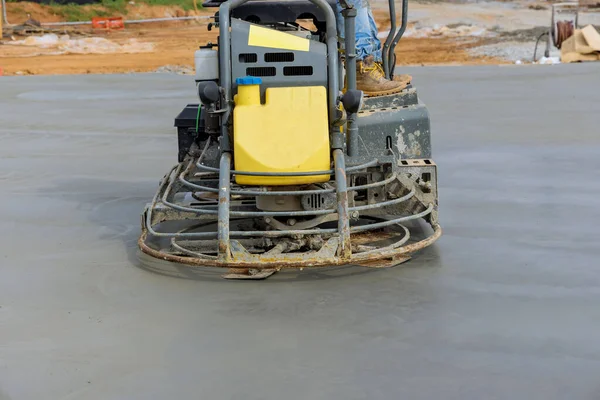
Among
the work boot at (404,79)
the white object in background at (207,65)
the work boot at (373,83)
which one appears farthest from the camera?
the work boot at (404,79)

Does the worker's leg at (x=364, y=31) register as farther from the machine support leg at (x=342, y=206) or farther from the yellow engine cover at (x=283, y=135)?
the machine support leg at (x=342, y=206)

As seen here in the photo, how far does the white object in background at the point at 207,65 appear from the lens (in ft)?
15.2

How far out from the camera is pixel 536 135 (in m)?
8.11

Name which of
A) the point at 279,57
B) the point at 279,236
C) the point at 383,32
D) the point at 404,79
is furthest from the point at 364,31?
the point at 383,32

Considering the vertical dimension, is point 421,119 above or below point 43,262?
above

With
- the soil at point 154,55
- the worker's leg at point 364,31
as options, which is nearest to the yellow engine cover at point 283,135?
the worker's leg at point 364,31

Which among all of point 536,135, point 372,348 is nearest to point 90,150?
point 536,135

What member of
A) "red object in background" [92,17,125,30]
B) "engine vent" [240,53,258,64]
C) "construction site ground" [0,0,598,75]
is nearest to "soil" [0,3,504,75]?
"construction site ground" [0,0,598,75]

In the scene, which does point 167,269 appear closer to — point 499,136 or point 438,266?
point 438,266

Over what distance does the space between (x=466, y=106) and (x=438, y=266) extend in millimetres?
5785

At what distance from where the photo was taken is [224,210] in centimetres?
430

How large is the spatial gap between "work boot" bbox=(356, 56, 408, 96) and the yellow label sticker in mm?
1231

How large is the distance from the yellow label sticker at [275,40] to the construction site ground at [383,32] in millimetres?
11887

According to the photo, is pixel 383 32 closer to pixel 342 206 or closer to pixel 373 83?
pixel 373 83
